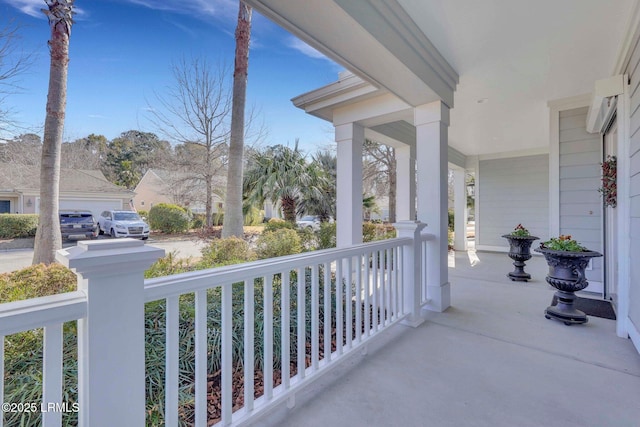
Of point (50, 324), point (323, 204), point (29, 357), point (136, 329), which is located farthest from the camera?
point (323, 204)

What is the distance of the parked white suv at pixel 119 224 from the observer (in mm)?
2431

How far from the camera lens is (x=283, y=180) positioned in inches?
307

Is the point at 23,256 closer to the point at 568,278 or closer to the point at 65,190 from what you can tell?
the point at 65,190

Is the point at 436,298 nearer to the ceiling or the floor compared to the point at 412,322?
nearer to the ceiling

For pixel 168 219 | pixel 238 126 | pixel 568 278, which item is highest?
pixel 238 126

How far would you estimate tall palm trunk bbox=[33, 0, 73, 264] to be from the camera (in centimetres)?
394

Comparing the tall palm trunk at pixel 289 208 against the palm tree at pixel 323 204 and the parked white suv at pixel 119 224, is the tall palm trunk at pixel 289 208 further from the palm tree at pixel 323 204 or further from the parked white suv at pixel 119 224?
the parked white suv at pixel 119 224

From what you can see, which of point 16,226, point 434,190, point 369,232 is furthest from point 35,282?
point 16,226

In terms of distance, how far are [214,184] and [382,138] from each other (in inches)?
236

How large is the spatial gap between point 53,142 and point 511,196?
30.9ft

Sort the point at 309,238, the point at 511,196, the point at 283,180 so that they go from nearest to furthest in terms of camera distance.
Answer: the point at 309,238
the point at 511,196
the point at 283,180

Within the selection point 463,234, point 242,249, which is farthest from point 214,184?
point 463,234

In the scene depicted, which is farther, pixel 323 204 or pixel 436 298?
pixel 323 204

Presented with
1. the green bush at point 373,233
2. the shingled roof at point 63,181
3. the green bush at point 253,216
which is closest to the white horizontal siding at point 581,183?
the green bush at point 373,233
